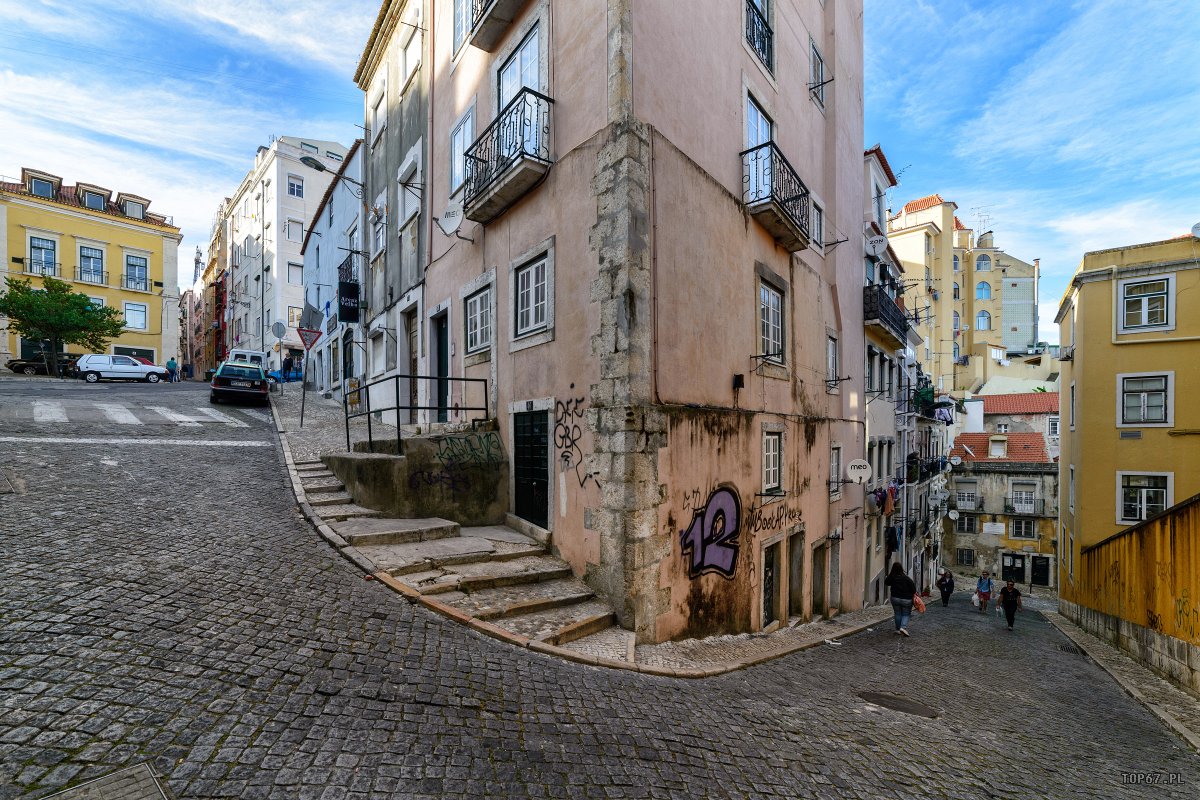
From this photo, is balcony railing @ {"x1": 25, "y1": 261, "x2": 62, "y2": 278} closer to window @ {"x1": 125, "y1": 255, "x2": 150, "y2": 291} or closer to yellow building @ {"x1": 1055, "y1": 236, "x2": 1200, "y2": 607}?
window @ {"x1": 125, "y1": 255, "x2": 150, "y2": 291}

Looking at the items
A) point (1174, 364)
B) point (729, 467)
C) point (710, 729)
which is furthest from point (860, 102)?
point (710, 729)

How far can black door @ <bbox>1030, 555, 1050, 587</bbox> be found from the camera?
1315 inches

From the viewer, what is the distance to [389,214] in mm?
16656

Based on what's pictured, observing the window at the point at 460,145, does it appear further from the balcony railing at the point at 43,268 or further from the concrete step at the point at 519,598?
the balcony railing at the point at 43,268

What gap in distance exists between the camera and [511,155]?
898 cm

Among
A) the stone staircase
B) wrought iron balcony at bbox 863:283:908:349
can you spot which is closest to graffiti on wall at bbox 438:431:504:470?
the stone staircase

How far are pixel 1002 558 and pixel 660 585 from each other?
37512mm

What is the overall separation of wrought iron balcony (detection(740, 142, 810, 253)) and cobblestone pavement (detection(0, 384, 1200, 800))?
7598 mm

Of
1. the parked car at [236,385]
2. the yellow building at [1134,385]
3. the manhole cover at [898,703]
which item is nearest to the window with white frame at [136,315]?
the parked car at [236,385]

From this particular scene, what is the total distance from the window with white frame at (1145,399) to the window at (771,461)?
1398 cm

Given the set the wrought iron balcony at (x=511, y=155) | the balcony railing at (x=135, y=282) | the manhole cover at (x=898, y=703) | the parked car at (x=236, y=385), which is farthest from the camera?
the balcony railing at (x=135, y=282)

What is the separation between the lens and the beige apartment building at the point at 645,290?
24.0 ft

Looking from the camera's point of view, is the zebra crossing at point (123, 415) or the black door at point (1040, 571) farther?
the black door at point (1040, 571)

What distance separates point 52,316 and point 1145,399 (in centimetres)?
4607
